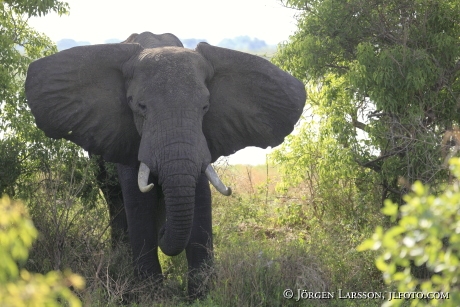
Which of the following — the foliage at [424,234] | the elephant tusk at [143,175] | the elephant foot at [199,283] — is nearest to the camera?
the foliage at [424,234]

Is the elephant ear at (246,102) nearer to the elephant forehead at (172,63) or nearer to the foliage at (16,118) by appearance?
the elephant forehead at (172,63)

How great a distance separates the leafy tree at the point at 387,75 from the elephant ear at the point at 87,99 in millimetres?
2345

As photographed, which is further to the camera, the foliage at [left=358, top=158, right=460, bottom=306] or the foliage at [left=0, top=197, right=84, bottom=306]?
the foliage at [left=358, top=158, right=460, bottom=306]

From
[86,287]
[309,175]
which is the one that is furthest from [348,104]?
[86,287]

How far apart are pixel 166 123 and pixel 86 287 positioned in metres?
1.64

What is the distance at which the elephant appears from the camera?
8.47 meters

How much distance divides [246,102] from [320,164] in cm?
148

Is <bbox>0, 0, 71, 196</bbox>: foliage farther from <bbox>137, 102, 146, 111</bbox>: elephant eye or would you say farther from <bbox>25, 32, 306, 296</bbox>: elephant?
<bbox>137, 102, 146, 111</bbox>: elephant eye

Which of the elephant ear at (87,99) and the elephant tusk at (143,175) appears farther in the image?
the elephant ear at (87,99)

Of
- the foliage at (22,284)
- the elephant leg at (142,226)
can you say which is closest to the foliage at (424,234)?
the foliage at (22,284)

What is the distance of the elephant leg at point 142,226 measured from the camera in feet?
30.6

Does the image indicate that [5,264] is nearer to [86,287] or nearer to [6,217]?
[6,217]

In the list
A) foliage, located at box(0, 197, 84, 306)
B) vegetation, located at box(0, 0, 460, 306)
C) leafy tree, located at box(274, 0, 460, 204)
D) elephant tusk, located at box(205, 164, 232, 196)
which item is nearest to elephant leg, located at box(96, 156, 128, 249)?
vegetation, located at box(0, 0, 460, 306)

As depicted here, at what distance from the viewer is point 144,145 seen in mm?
8500
